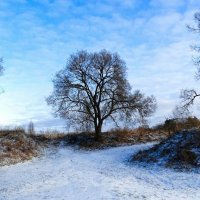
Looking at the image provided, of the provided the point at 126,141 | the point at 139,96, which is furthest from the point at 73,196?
the point at 139,96

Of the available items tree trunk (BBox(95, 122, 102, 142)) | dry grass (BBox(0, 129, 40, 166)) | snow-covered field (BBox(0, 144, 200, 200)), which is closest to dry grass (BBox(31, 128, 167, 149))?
tree trunk (BBox(95, 122, 102, 142))

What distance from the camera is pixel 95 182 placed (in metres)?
16.6

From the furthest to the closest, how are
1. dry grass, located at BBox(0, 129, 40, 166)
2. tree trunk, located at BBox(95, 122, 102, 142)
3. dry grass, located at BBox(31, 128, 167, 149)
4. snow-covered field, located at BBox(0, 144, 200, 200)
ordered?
tree trunk, located at BBox(95, 122, 102, 142) → dry grass, located at BBox(31, 128, 167, 149) → dry grass, located at BBox(0, 129, 40, 166) → snow-covered field, located at BBox(0, 144, 200, 200)

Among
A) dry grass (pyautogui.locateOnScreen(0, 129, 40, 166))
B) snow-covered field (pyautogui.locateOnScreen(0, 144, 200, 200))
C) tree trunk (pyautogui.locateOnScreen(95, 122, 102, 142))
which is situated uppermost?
tree trunk (pyautogui.locateOnScreen(95, 122, 102, 142))

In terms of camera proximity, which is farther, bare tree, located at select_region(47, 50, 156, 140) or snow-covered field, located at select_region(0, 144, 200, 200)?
bare tree, located at select_region(47, 50, 156, 140)

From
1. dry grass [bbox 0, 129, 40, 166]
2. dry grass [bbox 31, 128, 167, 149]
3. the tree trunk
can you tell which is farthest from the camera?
the tree trunk

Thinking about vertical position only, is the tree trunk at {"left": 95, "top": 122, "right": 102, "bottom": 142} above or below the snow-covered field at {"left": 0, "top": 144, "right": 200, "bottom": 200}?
above

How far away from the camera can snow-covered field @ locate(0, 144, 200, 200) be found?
45.8 feet

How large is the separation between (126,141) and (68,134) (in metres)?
8.91

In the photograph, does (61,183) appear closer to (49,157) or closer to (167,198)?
(167,198)

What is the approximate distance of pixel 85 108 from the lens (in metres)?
40.1

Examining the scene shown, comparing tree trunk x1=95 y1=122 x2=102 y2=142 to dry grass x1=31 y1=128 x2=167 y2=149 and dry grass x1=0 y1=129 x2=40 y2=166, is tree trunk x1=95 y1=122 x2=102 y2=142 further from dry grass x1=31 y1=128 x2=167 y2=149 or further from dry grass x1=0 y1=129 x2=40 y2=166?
dry grass x1=0 y1=129 x2=40 y2=166

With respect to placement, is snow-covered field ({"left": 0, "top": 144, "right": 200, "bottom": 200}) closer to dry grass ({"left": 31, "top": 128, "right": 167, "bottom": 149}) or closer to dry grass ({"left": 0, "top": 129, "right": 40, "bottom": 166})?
dry grass ({"left": 0, "top": 129, "right": 40, "bottom": 166})

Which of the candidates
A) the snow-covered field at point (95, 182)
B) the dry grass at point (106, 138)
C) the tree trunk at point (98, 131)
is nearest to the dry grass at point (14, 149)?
the snow-covered field at point (95, 182)
